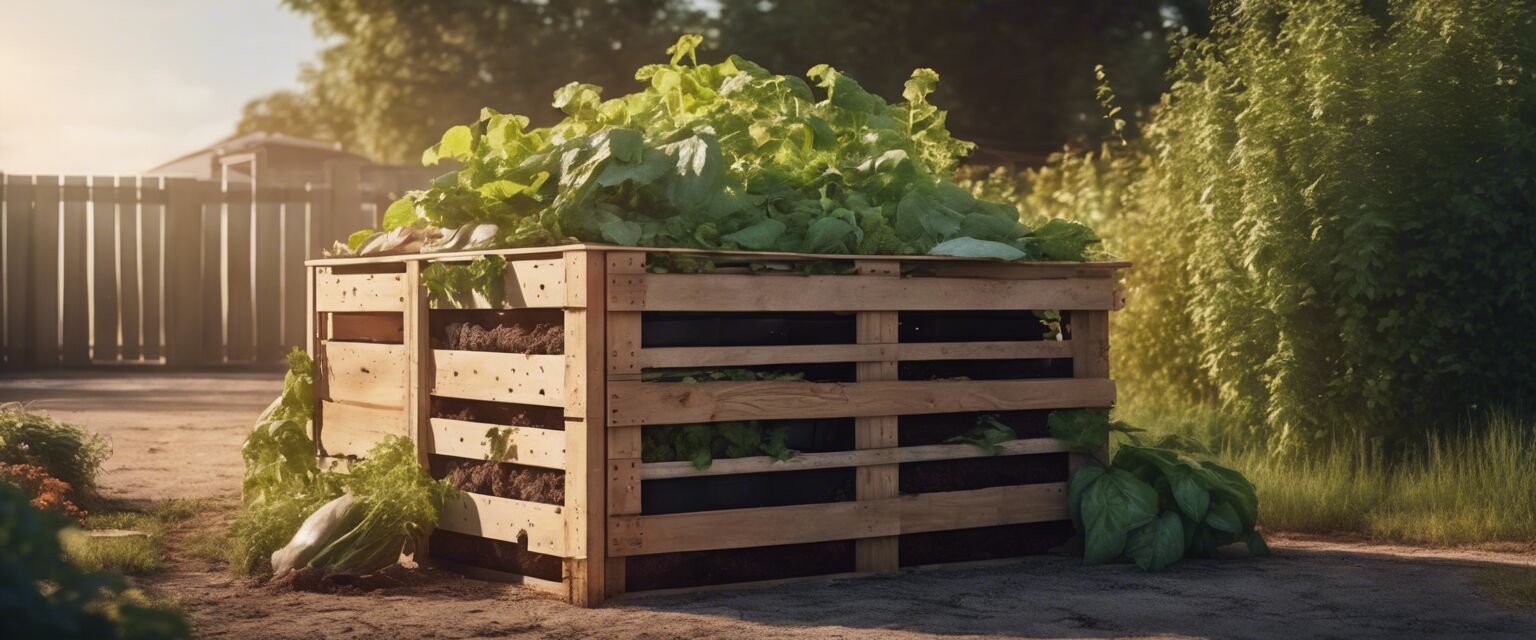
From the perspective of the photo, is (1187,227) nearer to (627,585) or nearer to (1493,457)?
(1493,457)

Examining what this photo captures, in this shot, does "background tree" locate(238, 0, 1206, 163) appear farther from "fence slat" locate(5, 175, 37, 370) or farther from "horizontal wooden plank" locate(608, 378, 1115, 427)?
"horizontal wooden plank" locate(608, 378, 1115, 427)

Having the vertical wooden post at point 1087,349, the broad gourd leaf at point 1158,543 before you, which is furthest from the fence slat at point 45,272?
the broad gourd leaf at point 1158,543

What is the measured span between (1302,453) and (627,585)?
4381 mm

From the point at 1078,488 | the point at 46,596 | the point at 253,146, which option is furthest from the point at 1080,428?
the point at 253,146

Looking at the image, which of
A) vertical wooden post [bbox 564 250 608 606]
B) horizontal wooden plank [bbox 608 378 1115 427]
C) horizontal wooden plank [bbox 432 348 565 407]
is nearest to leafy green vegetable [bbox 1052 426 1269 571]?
horizontal wooden plank [bbox 608 378 1115 427]

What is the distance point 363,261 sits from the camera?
6.33m

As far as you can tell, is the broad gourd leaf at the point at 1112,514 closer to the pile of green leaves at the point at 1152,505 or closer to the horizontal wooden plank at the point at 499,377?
the pile of green leaves at the point at 1152,505

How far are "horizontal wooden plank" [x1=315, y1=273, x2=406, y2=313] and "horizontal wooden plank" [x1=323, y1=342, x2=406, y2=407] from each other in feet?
0.50

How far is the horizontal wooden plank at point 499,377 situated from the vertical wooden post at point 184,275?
10.3 m

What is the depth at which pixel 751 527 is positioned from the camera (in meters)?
5.39

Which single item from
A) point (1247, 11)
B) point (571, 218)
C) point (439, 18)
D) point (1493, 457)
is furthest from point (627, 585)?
point (439, 18)

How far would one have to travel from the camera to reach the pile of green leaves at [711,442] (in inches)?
207

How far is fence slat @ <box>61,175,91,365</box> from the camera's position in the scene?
14961 millimetres

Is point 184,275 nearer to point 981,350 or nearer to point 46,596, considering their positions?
point 981,350
